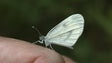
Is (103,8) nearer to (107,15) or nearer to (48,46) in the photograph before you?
(107,15)

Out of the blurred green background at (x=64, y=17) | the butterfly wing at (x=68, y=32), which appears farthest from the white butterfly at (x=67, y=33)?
the blurred green background at (x=64, y=17)

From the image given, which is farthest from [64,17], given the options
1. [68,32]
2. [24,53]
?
[24,53]

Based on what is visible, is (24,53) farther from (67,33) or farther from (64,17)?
(64,17)

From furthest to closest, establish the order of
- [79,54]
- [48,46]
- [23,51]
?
1. [79,54]
2. [48,46]
3. [23,51]

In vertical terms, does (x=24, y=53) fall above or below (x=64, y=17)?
below

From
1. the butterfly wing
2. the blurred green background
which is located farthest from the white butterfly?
the blurred green background

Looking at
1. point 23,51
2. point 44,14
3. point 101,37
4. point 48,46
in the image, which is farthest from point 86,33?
point 23,51
